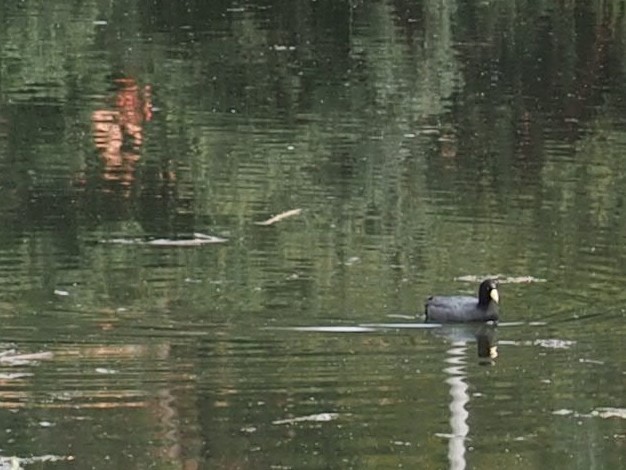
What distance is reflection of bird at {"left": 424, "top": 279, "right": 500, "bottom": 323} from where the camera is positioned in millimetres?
13359

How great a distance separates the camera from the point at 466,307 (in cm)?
1351

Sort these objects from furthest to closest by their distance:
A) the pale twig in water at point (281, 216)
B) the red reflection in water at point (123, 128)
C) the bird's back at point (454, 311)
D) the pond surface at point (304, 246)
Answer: the red reflection in water at point (123, 128) < the pale twig in water at point (281, 216) < the bird's back at point (454, 311) < the pond surface at point (304, 246)

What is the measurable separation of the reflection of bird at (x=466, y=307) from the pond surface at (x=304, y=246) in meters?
0.09

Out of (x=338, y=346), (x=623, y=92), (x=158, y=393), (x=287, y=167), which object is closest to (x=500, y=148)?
(x=287, y=167)

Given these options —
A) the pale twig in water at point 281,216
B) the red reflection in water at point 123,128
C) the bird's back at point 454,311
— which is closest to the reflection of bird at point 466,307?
the bird's back at point 454,311

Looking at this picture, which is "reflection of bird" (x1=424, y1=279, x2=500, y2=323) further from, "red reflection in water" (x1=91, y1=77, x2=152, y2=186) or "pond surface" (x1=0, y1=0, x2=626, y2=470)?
"red reflection in water" (x1=91, y1=77, x2=152, y2=186)

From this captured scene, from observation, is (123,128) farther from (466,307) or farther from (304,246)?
(466,307)

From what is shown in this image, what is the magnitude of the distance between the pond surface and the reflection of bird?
94 millimetres

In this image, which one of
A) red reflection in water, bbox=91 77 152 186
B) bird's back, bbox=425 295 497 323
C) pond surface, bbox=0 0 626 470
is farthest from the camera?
red reflection in water, bbox=91 77 152 186

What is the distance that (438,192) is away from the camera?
59.3 ft

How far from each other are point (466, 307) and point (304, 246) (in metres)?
2.34

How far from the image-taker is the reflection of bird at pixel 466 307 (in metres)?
13.4

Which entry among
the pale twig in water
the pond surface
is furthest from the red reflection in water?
the pale twig in water

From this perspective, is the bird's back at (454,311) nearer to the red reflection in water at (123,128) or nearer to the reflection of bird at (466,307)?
the reflection of bird at (466,307)
